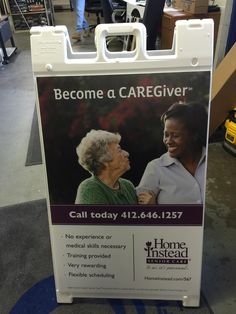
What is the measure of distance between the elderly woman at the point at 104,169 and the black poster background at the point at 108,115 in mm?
20

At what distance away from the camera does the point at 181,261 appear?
1279mm

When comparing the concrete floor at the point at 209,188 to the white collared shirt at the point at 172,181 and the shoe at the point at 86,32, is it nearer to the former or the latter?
the white collared shirt at the point at 172,181

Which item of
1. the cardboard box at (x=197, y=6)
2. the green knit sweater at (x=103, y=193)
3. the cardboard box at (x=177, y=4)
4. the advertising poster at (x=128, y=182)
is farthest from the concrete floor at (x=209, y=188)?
Answer: the cardboard box at (x=177, y=4)

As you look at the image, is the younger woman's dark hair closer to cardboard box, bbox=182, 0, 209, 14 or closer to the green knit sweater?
the green knit sweater

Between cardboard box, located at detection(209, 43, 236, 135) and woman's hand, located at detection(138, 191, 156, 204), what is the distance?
140 centimetres

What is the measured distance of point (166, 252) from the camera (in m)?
1.27

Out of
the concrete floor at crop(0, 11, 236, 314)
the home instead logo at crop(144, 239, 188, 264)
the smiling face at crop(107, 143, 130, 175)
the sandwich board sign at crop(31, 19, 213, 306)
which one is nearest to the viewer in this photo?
the sandwich board sign at crop(31, 19, 213, 306)

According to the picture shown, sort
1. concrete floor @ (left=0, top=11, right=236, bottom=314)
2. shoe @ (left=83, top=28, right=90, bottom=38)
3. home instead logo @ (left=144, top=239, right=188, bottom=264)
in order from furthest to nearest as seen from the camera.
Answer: shoe @ (left=83, top=28, right=90, bottom=38), concrete floor @ (left=0, top=11, right=236, bottom=314), home instead logo @ (left=144, top=239, right=188, bottom=264)

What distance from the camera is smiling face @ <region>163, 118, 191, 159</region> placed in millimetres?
1075

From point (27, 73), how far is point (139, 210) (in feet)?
12.3

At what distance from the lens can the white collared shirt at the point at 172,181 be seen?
1.13 meters

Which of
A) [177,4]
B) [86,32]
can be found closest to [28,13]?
[86,32]

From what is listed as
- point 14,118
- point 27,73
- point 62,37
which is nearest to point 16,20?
point 27,73

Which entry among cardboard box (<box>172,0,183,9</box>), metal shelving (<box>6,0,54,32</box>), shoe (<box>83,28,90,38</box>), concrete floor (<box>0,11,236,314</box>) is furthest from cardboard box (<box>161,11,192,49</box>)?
metal shelving (<box>6,0,54,32</box>)
